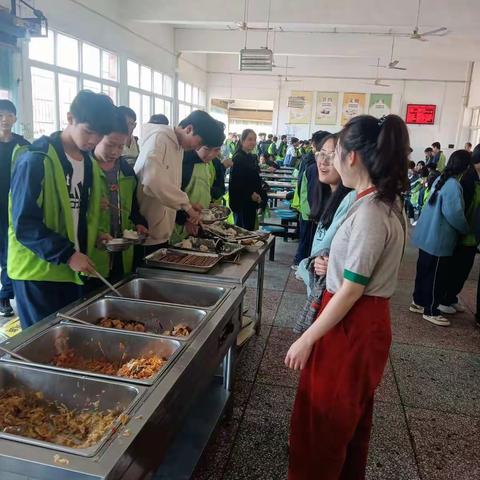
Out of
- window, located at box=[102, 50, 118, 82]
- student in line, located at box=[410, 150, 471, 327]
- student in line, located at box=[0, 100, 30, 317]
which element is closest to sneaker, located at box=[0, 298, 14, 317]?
student in line, located at box=[0, 100, 30, 317]

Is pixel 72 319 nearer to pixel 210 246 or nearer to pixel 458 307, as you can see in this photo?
pixel 210 246

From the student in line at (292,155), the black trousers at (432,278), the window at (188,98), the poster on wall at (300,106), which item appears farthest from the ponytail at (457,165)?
the poster on wall at (300,106)

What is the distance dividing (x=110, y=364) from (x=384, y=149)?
0.94 m

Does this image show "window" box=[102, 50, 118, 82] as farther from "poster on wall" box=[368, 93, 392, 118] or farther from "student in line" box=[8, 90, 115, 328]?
"poster on wall" box=[368, 93, 392, 118]

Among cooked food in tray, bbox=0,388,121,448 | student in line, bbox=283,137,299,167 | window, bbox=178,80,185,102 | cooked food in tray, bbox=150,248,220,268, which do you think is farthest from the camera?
window, bbox=178,80,185,102

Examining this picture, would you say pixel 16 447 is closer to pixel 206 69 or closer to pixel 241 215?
pixel 241 215

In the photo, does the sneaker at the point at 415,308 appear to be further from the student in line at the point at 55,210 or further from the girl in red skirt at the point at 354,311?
the student in line at the point at 55,210

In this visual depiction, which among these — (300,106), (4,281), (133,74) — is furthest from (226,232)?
(300,106)

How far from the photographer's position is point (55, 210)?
4.78 feet

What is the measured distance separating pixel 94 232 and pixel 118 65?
6785mm

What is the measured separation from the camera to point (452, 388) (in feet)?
7.70

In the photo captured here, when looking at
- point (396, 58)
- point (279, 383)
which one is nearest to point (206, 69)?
point (396, 58)

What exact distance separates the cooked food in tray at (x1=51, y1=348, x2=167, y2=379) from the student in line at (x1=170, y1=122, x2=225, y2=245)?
45.4 inches

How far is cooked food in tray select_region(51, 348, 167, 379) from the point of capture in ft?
3.70
